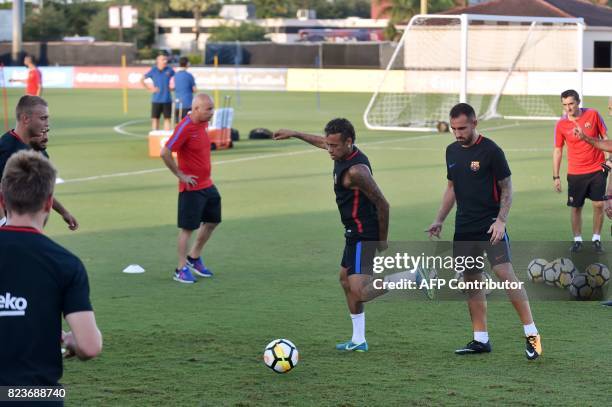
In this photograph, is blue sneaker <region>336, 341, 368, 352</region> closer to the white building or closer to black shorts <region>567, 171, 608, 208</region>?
black shorts <region>567, 171, 608, 208</region>

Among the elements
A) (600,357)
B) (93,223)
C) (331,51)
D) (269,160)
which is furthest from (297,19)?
(600,357)

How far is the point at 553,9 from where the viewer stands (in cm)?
3684

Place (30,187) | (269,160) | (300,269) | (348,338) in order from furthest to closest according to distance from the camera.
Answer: (269,160)
(300,269)
(348,338)
(30,187)

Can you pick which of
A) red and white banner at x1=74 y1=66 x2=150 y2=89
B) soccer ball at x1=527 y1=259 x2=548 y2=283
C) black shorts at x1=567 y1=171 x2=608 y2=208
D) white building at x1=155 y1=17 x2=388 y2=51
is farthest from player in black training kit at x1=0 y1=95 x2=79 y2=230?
white building at x1=155 y1=17 x2=388 y2=51

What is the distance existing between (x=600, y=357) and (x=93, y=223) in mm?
9275

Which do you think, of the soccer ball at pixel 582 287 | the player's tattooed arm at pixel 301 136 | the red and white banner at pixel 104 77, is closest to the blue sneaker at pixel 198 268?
the player's tattooed arm at pixel 301 136

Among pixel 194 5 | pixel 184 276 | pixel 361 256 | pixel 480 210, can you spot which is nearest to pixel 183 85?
pixel 184 276

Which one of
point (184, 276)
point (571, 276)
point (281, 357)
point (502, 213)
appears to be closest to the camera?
point (281, 357)

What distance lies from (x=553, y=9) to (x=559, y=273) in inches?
1071

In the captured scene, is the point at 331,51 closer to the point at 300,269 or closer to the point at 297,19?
the point at 300,269

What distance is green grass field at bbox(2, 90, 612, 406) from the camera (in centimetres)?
796

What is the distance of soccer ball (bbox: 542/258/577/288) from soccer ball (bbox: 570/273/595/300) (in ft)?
0.27

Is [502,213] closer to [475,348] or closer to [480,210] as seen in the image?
[480,210]

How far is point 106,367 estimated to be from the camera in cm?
855
